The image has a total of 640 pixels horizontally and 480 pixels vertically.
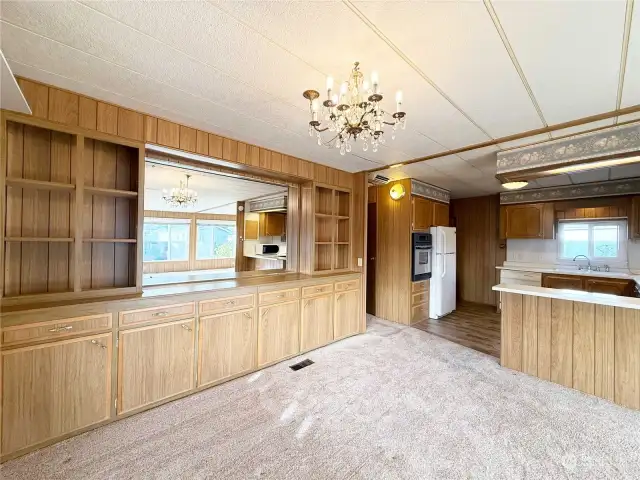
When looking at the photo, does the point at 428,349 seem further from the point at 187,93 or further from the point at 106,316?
the point at 187,93

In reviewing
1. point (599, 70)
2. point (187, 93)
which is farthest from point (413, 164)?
point (187, 93)

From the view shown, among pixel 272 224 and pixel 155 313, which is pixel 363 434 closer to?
pixel 155 313

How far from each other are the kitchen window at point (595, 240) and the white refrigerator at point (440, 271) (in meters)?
2.10

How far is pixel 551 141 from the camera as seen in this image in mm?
2730

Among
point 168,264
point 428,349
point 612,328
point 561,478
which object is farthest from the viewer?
point 428,349

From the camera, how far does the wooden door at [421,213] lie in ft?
14.8

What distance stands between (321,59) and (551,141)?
8.55 feet

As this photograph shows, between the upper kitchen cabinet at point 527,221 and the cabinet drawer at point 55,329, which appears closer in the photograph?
the cabinet drawer at point 55,329

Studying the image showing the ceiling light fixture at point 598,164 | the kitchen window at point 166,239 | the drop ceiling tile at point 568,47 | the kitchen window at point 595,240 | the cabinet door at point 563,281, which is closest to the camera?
the drop ceiling tile at point 568,47

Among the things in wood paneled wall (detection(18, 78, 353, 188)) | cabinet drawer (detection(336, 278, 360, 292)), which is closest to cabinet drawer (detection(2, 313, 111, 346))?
wood paneled wall (detection(18, 78, 353, 188))

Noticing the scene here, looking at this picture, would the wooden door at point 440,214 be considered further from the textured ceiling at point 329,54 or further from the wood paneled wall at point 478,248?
the textured ceiling at point 329,54

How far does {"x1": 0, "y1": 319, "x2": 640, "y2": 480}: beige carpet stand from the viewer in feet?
5.32

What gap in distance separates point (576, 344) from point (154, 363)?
388cm

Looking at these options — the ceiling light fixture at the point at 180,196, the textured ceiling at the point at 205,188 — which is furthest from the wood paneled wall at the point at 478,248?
the ceiling light fixture at the point at 180,196
